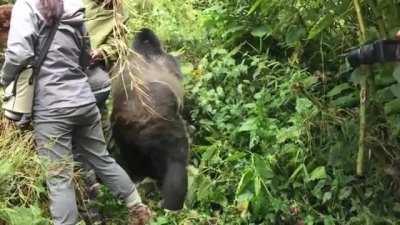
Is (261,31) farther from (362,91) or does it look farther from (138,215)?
(362,91)

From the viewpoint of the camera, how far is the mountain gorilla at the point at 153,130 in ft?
16.9

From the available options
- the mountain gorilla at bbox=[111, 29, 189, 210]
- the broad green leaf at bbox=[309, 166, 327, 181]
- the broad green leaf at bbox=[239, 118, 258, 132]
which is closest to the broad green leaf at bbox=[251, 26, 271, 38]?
the broad green leaf at bbox=[239, 118, 258, 132]

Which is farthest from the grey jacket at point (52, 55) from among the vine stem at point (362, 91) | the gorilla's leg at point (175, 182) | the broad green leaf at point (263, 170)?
the vine stem at point (362, 91)

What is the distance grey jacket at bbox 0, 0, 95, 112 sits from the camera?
4273 mm

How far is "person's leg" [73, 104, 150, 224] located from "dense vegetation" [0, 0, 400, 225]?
24cm

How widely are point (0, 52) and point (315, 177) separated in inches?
102

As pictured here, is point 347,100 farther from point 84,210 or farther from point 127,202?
point 84,210

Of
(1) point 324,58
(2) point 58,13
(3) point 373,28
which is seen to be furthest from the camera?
(1) point 324,58

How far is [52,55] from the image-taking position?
4.44 m

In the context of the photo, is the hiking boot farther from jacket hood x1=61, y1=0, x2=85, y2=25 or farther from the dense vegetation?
jacket hood x1=61, y1=0, x2=85, y2=25

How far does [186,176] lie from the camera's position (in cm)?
535

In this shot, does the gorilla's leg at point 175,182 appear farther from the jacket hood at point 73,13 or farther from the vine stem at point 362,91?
the vine stem at point 362,91

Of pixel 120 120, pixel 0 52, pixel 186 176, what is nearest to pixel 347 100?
pixel 186 176

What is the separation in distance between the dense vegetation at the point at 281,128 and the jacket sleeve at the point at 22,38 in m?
0.62
